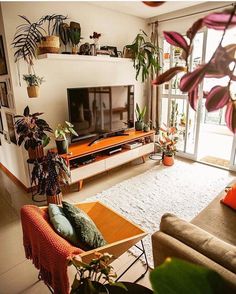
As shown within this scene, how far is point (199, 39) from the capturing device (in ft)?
11.3

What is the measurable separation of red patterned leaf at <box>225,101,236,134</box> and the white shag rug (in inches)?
66.8

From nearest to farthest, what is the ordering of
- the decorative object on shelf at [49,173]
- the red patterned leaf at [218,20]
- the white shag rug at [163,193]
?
the red patterned leaf at [218,20]
the decorative object on shelf at [49,173]
the white shag rug at [163,193]

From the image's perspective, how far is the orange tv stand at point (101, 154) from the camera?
2.85 m

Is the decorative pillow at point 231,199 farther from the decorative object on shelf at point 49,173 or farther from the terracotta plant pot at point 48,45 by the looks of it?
the terracotta plant pot at point 48,45

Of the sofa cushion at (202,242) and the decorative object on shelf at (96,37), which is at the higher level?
the decorative object on shelf at (96,37)

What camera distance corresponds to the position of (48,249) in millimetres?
1152

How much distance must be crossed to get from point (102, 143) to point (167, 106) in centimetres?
169

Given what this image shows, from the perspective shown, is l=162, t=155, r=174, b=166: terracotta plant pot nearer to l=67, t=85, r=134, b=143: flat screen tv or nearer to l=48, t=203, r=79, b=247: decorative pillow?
l=67, t=85, r=134, b=143: flat screen tv

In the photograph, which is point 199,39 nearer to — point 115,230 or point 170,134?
point 170,134

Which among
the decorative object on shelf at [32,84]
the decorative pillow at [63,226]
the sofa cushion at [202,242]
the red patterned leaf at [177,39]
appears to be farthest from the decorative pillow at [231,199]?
the decorative object on shelf at [32,84]

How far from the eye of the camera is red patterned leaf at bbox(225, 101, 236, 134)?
1.43ft

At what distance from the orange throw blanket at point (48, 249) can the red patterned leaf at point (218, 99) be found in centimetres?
93

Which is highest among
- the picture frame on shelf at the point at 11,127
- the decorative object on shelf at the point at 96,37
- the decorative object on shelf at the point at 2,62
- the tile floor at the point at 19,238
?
the decorative object on shelf at the point at 96,37

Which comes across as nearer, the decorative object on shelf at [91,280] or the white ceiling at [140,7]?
the decorative object on shelf at [91,280]
